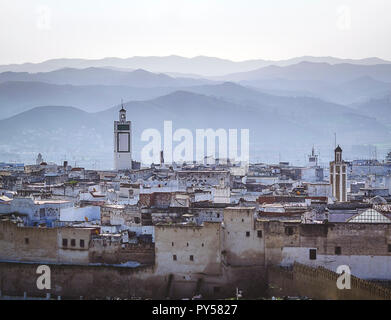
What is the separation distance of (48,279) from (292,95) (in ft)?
503

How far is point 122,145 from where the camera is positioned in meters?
41.2

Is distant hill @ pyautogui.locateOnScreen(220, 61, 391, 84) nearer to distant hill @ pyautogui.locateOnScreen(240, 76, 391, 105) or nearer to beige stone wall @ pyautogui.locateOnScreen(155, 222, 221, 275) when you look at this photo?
distant hill @ pyautogui.locateOnScreen(240, 76, 391, 105)

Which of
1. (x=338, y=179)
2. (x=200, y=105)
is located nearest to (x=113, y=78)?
(x=200, y=105)

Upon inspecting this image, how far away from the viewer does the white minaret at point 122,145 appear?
40.2m

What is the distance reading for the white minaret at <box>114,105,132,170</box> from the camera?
4025 centimetres

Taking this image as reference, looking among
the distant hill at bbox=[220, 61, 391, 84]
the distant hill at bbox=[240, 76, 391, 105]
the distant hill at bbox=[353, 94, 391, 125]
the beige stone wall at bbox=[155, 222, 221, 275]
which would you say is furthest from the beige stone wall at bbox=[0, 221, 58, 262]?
the distant hill at bbox=[220, 61, 391, 84]

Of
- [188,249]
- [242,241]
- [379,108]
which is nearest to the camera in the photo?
[188,249]

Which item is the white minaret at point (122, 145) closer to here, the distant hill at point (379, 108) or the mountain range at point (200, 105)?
the mountain range at point (200, 105)

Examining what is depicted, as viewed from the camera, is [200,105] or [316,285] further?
[200,105]

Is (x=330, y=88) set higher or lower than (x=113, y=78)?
lower

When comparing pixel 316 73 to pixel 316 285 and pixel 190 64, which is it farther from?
pixel 316 285

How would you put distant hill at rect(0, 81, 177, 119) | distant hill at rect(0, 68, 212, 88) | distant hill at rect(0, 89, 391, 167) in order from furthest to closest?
distant hill at rect(0, 68, 212, 88), distant hill at rect(0, 81, 177, 119), distant hill at rect(0, 89, 391, 167)

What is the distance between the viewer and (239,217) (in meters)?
16.4

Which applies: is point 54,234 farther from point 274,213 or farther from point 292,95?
point 292,95
